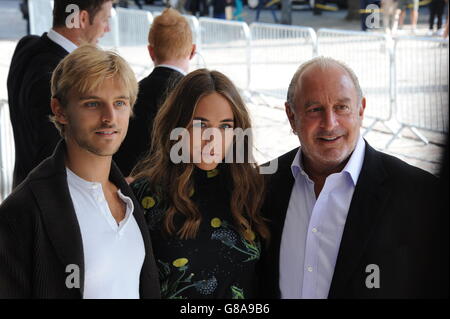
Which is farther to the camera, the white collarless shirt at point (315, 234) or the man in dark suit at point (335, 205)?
the white collarless shirt at point (315, 234)

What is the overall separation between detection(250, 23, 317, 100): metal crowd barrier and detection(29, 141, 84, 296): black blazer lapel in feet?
23.4

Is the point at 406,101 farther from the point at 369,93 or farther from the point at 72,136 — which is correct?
the point at 72,136

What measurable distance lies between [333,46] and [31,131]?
19.1 feet

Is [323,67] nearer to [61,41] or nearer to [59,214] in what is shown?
[59,214]

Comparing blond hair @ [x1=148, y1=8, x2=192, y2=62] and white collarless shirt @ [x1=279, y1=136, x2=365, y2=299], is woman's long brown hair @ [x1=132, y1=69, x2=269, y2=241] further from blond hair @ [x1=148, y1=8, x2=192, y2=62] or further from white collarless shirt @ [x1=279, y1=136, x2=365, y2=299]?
blond hair @ [x1=148, y1=8, x2=192, y2=62]

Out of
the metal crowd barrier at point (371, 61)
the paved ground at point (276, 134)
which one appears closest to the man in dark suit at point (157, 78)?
the paved ground at point (276, 134)

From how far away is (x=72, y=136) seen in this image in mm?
1924

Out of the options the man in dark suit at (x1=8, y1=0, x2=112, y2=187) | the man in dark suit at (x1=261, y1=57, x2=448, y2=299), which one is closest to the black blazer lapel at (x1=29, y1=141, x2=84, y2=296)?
the man in dark suit at (x1=261, y1=57, x2=448, y2=299)

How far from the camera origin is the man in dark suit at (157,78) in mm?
3525

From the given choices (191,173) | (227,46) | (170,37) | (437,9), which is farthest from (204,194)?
(437,9)

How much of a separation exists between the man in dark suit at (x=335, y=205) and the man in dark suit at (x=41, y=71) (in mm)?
1366

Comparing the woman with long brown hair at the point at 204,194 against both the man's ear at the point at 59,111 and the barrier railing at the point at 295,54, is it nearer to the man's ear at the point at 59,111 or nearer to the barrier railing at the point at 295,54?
the man's ear at the point at 59,111

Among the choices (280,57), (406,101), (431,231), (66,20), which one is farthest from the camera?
(280,57)
